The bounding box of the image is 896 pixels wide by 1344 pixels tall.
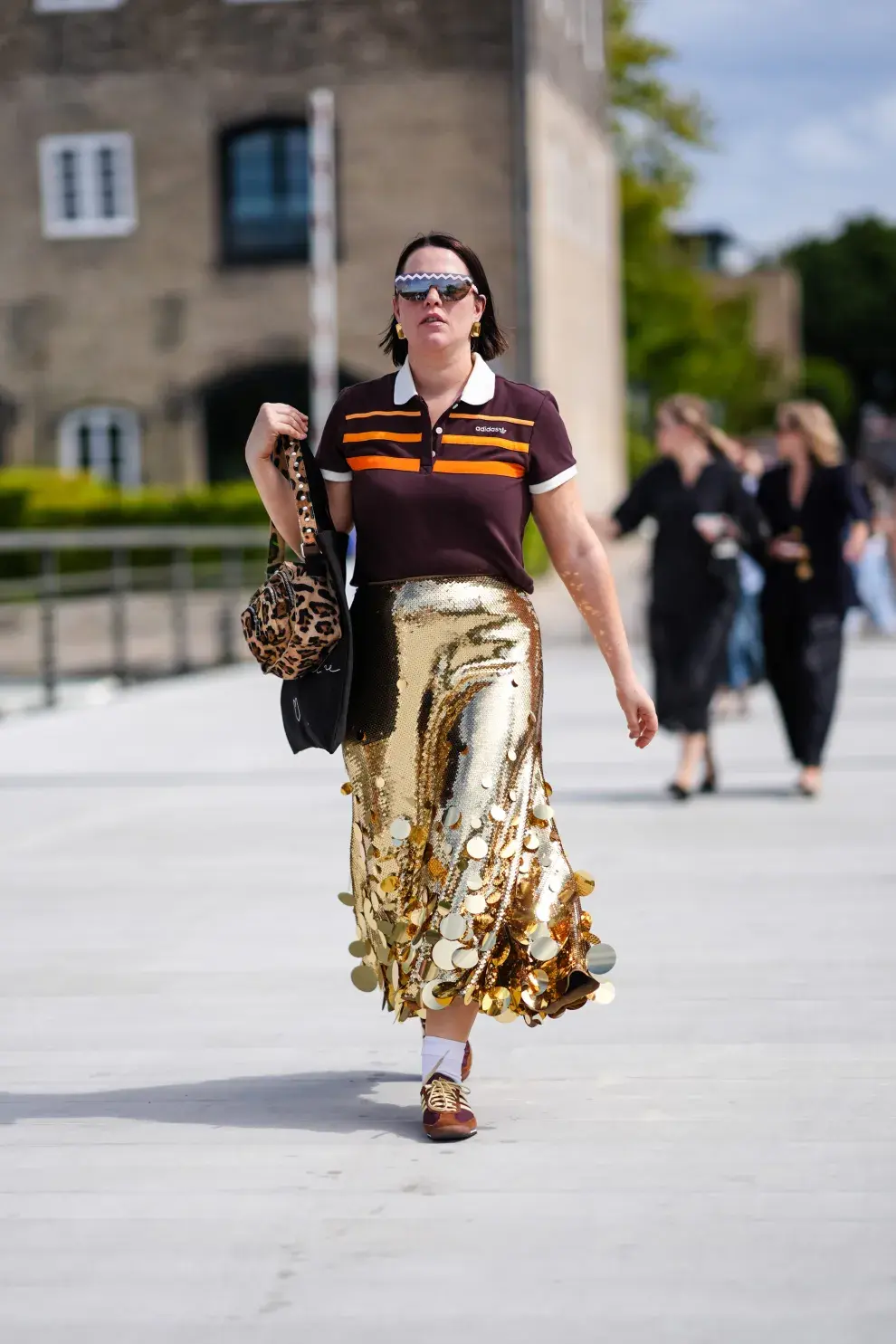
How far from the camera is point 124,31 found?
115 feet

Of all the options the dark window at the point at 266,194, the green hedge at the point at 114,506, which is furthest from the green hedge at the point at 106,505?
the dark window at the point at 266,194

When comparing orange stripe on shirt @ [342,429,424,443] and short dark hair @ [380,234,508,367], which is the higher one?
short dark hair @ [380,234,508,367]

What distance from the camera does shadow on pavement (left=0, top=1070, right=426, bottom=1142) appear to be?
4.98 metres

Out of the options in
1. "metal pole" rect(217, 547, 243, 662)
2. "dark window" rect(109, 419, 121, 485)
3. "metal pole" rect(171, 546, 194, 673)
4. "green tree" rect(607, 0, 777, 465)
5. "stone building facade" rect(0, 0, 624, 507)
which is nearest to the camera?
"metal pole" rect(171, 546, 194, 673)

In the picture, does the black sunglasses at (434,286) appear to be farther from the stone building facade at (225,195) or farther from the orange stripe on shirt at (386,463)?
the stone building facade at (225,195)

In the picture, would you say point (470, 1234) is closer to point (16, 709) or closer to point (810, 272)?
point (16, 709)

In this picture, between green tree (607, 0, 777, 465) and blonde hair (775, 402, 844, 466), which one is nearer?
blonde hair (775, 402, 844, 466)

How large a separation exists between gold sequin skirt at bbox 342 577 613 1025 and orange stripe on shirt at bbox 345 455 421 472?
235mm

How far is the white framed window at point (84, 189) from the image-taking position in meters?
35.4

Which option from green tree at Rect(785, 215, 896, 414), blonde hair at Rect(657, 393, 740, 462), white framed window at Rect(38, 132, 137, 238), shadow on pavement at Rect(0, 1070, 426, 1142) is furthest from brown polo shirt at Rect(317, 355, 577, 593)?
green tree at Rect(785, 215, 896, 414)

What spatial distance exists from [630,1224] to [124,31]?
33.0 metres

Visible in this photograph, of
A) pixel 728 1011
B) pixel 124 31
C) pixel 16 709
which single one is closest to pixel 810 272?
pixel 124 31

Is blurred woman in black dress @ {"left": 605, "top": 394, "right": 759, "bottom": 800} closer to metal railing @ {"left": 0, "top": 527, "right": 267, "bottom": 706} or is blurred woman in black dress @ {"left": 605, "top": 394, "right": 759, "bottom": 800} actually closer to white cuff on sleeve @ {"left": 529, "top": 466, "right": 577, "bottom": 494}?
white cuff on sleeve @ {"left": 529, "top": 466, "right": 577, "bottom": 494}

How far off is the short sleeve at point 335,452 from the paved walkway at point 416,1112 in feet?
4.35
